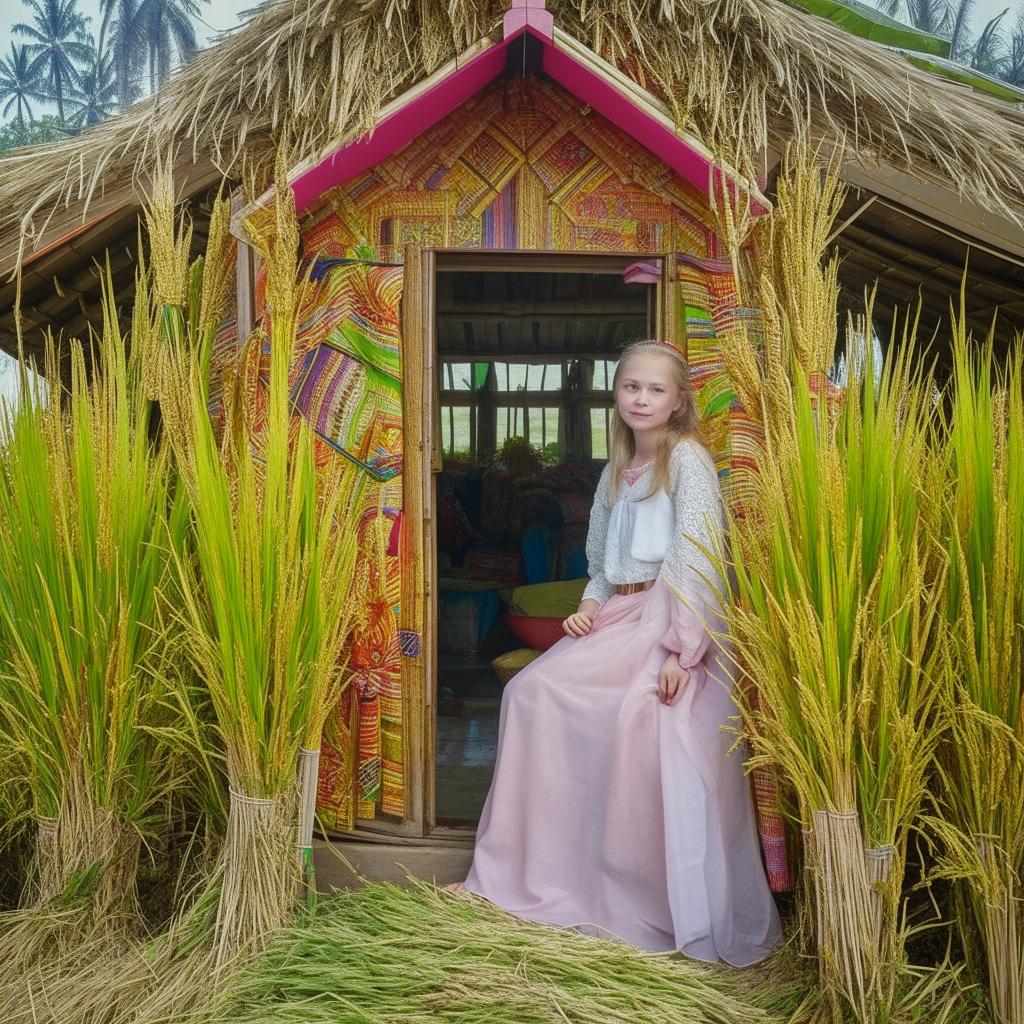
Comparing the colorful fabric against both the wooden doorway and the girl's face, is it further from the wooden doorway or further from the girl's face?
the girl's face

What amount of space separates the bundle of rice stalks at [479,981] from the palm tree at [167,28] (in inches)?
1670

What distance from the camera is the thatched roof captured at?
136 inches

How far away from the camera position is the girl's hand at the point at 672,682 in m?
3.21

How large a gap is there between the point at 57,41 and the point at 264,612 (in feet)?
148

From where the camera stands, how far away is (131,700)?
328 cm

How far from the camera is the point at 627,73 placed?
11.9 feet

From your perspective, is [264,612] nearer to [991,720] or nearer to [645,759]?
[645,759]

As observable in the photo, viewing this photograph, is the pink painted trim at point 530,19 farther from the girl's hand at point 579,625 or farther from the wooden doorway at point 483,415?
the girl's hand at point 579,625

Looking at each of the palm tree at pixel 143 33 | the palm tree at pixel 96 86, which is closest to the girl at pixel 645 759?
the palm tree at pixel 96 86

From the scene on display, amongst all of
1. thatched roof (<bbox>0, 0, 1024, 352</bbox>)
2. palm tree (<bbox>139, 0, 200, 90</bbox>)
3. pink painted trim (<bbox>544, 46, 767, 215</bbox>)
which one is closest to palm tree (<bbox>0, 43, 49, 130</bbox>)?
palm tree (<bbox>139, 0, 200, 90</bbox>)

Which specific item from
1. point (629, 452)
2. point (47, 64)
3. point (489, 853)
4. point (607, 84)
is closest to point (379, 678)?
point (489, 853)

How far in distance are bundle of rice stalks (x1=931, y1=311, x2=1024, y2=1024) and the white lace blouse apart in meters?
0.71

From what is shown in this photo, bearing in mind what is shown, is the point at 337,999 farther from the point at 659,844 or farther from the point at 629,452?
the point at 629,452

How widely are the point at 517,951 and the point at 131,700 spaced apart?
1.35 meters
